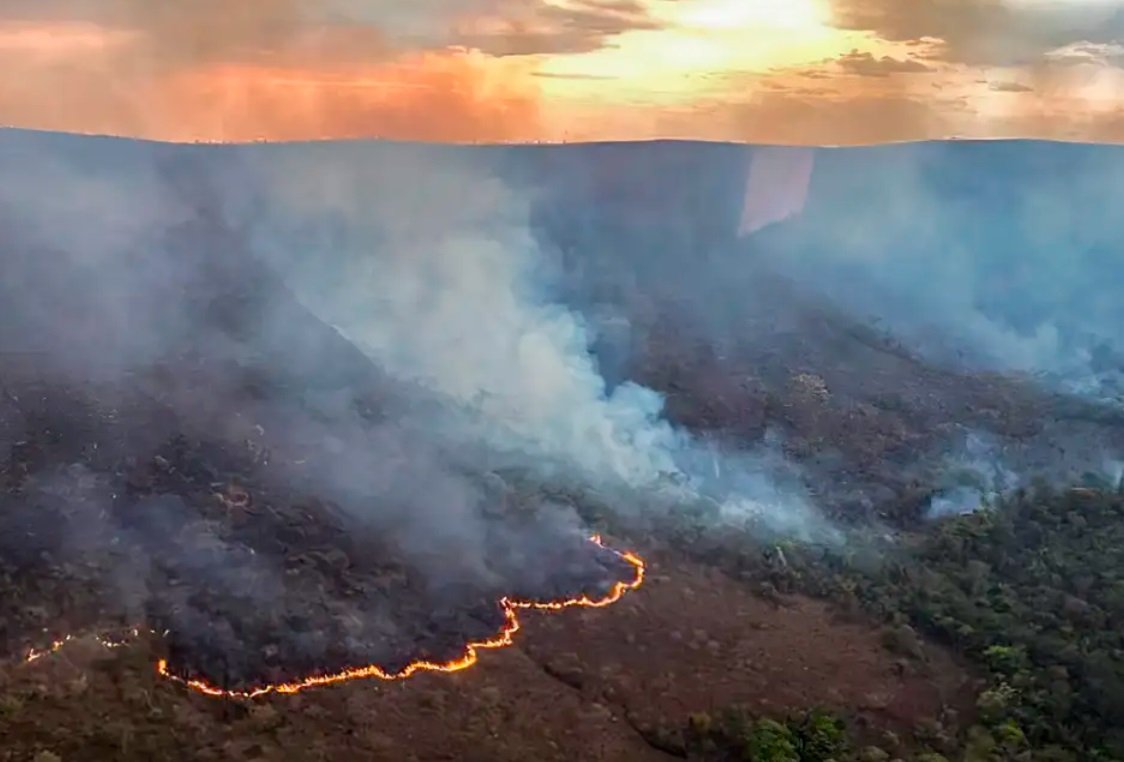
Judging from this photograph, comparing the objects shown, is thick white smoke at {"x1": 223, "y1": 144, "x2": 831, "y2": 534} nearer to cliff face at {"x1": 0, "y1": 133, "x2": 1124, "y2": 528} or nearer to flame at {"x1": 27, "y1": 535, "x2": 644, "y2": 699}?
cliff face at {"x1": 0, "y1": 133, "x2": 1124, "y2": 528}

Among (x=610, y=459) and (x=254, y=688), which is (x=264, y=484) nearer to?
(x=254, y=688)

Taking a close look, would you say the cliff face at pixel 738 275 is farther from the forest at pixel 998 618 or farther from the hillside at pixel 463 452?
the forest at pixel 998 618

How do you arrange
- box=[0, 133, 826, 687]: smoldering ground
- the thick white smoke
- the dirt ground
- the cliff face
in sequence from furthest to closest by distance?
the thick white smoke, the cliff face, box=[0, 133, 826, 687]: smoldering ground, the dirt ground

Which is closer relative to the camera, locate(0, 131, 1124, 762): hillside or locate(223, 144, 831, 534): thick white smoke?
locate(0, 131, 1124, 762): hillside

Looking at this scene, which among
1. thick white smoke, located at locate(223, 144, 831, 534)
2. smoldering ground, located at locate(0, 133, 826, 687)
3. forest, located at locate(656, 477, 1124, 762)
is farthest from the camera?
thick white smoke, located at locate(223, 144, 831, 534)

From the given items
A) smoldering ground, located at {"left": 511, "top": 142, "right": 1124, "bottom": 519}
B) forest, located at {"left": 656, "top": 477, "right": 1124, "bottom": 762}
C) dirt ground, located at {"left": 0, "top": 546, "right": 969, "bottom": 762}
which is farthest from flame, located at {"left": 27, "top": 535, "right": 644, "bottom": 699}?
smoldering ground, located at {"left": 511, "top": 142, "right": 1124, "bottom": 519}

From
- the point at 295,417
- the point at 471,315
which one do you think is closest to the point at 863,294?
the point at 471,315

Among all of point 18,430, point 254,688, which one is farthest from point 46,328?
point 254,688
